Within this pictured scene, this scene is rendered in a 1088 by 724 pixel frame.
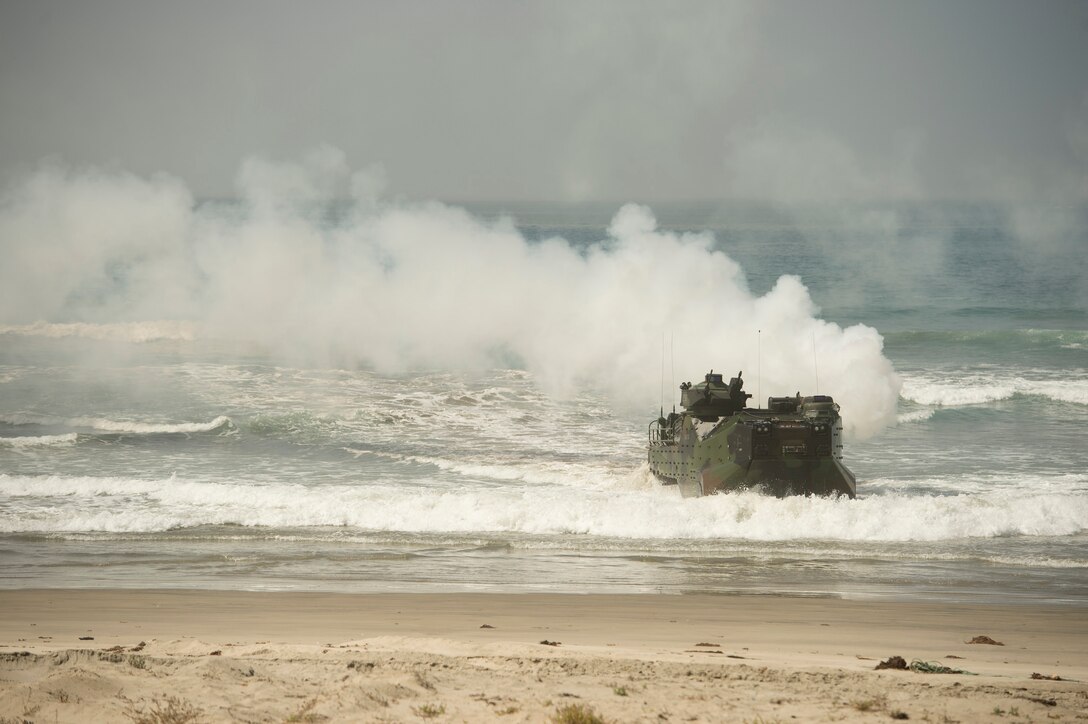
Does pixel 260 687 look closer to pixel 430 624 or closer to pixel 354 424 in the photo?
pixel 430 624

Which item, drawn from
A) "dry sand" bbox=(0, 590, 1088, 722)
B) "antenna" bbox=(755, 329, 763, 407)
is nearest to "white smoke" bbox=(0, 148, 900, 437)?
"antenna" bbox=(755, 329, 763, 407)

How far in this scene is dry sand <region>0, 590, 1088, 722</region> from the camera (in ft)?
32.6

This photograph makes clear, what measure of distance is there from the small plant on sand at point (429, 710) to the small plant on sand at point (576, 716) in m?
0.93

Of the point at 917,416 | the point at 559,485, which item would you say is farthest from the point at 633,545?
the point at 917,416

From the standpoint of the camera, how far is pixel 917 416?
108 feet

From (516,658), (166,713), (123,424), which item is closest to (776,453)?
(516,658)

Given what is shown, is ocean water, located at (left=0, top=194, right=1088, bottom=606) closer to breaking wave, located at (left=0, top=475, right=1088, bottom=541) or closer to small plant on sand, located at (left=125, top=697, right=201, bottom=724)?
breaking wave, located at (left=0, top=475, right=1088, bottom=541)

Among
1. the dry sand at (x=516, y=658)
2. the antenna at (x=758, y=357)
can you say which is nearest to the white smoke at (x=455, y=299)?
the antenna at (x=758, y=357)

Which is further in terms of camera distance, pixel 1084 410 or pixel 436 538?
pixel 1084 410

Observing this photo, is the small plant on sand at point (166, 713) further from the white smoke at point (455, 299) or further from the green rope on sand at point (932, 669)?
the white smoke at point (455, 299)

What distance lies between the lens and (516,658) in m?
11.5

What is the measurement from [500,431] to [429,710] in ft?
68.3

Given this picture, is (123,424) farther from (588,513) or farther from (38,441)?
(588,513)

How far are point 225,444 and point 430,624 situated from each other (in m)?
16.3
